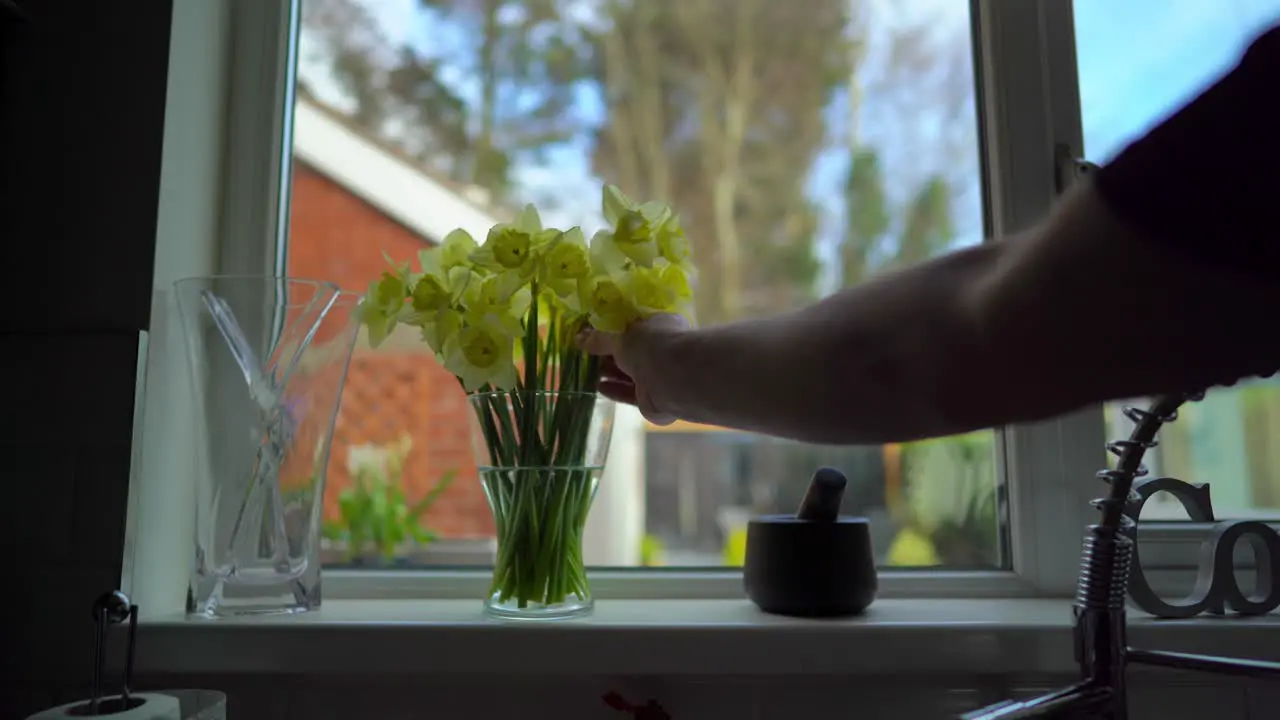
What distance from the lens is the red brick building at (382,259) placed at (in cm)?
118

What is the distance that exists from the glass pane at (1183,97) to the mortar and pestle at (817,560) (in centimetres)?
47

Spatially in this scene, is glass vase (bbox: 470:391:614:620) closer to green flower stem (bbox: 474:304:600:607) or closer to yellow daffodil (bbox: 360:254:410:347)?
green flower stem (bbox: 474:304:600:607)

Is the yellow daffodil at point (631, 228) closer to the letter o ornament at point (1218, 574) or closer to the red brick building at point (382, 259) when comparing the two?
the red brick building at point (382, 259)

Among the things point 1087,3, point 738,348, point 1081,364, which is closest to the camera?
point 1081,364

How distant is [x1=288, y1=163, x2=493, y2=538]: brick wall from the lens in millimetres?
1171

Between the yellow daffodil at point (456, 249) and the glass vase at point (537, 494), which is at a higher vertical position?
the yellow daffodil at point (456, 249)

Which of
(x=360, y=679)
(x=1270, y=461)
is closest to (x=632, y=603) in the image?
(x=360, y=679)

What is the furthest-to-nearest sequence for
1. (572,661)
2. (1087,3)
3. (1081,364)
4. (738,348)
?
1. (1087,3)
2. (572,661)
3. (738,348)
4. (1081,364)

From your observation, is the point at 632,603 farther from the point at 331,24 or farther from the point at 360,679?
the point at 331,24

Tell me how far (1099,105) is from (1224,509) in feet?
1.69

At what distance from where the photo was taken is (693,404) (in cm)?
76

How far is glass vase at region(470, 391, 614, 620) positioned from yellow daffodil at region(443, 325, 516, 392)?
42 millimetres

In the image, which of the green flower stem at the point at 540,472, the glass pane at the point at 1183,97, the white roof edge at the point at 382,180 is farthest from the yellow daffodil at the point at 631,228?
the glass pane at the point at 1183,97

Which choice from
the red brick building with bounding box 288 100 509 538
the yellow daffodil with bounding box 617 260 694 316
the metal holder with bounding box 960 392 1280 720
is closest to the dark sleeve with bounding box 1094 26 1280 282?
the metal holder with bounding box 960 392 1280 720
